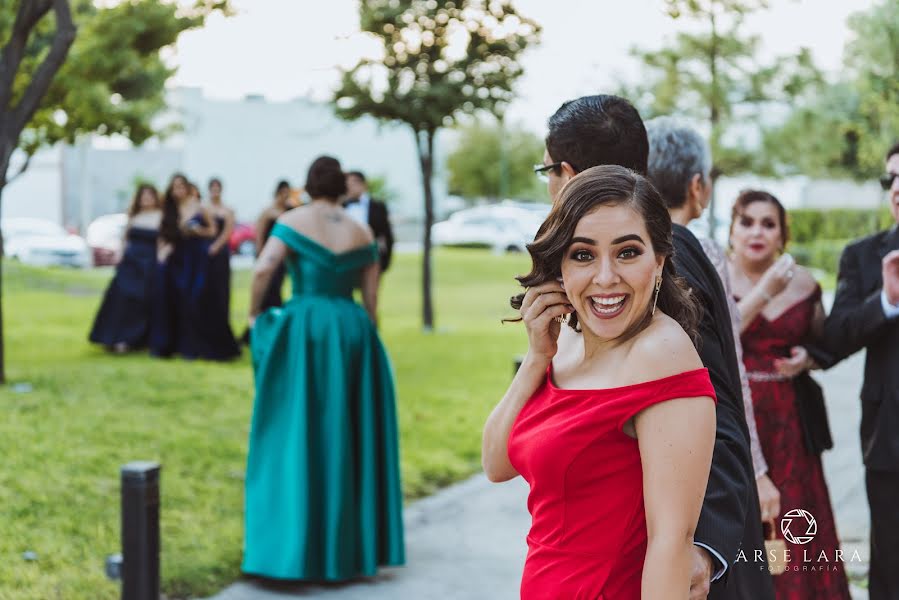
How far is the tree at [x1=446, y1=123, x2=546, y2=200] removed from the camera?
222 feet

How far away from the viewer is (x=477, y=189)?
6975 cm

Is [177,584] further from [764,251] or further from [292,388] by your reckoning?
[764,251]

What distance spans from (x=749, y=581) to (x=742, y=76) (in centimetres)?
1596

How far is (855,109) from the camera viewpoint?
27.3 m

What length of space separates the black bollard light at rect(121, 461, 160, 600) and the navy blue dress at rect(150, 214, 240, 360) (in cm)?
912

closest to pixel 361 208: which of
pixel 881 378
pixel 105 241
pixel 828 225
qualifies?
pixel 881 378

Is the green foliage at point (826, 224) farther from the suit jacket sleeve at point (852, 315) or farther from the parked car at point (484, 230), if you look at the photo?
the suit jacket sleeve at point (852, 315)

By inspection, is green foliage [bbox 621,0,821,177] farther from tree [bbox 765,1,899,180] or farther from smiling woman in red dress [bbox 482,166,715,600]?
smiling woman in red dress [bbox 482,166,715,600]

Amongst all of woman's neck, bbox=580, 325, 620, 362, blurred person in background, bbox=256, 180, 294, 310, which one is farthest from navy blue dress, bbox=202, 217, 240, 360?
woman's neck, bbox=580, 325, 620, 362

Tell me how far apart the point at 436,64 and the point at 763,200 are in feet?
39.5

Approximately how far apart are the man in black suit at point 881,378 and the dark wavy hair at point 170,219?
10.5 metres

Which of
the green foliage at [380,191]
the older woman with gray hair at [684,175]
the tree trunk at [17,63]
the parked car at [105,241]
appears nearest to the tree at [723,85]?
the tree trunk at [17,63]

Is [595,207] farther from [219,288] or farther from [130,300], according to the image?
[130,300]

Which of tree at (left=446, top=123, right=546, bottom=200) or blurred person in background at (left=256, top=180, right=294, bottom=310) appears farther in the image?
tree at (left=446, top=123, right=546, bottom=200)
